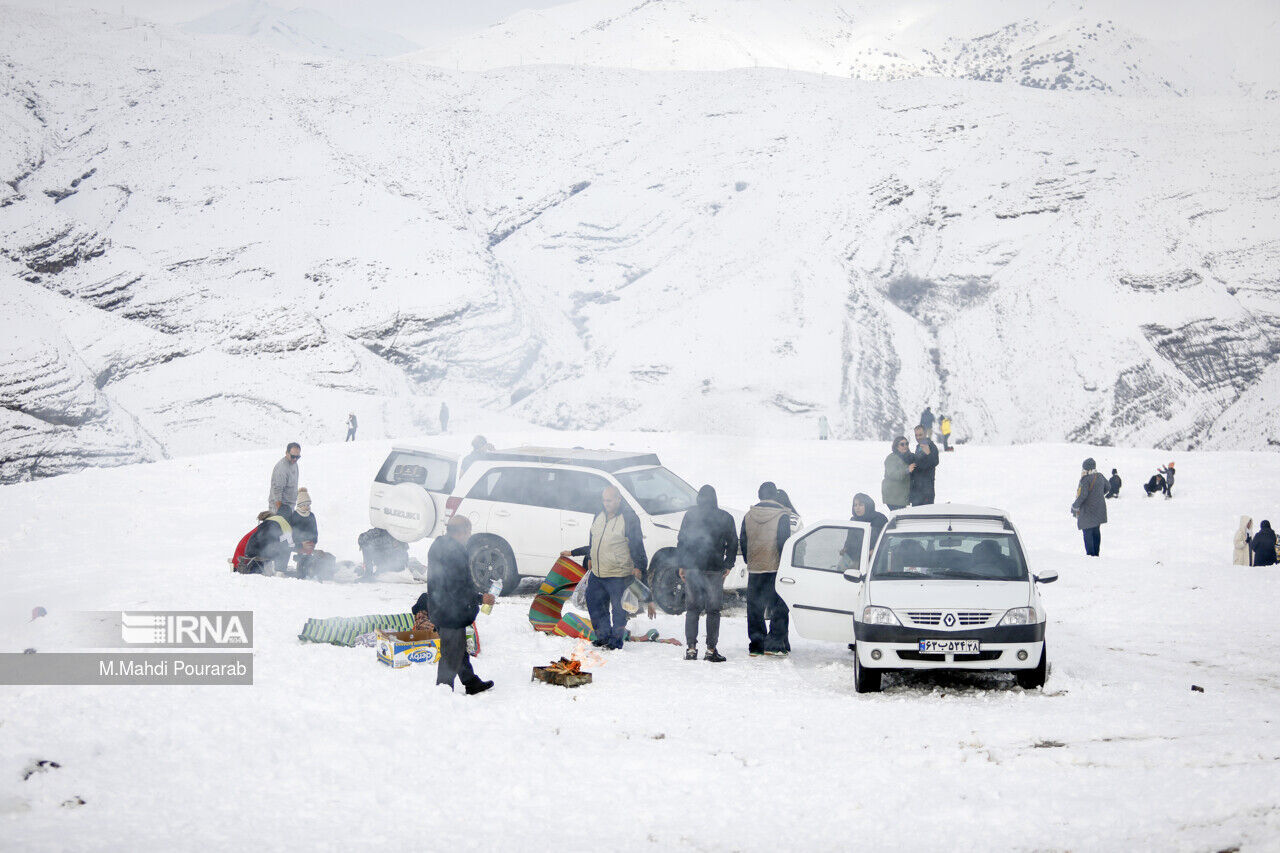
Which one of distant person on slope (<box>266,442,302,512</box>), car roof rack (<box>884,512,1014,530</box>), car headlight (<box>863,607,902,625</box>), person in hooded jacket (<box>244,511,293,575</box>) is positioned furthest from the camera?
distant person on slope (<box>266,442,302,512</box>)

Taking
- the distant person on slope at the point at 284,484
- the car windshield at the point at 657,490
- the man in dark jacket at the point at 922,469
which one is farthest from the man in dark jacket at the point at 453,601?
the man in dark jacket at the point at 922,469

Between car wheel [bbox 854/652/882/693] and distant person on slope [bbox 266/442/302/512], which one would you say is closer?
car wheel [bbox 854/652/882/693]

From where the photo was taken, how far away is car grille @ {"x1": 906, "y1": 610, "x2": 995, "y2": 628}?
876 cm

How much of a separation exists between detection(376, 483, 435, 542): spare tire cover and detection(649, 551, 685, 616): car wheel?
4152 millimetres

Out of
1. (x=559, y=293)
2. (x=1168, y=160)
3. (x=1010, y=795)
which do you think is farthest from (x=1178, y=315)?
(x=1010, y=795)

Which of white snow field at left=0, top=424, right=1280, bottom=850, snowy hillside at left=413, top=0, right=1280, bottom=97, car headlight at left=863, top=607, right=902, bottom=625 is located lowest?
white snow field at left=0, top=424, right=1280, bottom=850

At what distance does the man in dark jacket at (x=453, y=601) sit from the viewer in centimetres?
845

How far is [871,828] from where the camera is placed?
585 cm

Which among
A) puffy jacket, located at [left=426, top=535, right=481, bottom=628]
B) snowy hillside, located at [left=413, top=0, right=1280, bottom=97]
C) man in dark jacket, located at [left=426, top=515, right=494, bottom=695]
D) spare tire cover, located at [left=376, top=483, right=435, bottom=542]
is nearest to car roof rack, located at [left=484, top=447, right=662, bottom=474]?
spare tire cover, located at [left=376, top=483, right=435, bottom=542]

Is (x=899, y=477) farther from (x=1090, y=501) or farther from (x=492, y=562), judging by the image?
(x=492, y=562)

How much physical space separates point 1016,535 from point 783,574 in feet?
7.66

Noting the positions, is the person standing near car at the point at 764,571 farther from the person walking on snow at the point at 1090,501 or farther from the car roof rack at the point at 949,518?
the person walking on snow at the point at 1090,501

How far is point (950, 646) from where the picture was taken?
872 cm

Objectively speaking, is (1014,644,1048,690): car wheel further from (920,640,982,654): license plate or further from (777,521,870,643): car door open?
(777,521,870,643): car door open
